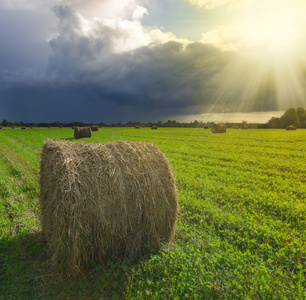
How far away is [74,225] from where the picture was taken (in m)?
4.38

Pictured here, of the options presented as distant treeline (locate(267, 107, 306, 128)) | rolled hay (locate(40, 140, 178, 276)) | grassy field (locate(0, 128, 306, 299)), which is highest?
distant treeline (locate(267, 107, 306, 128))

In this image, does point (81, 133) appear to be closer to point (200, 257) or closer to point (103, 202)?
point (103, 202)

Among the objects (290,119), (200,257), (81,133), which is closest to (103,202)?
(200,257)

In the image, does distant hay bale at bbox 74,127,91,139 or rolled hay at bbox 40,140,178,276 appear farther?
distant hay bale at bbox 74,127,91,139

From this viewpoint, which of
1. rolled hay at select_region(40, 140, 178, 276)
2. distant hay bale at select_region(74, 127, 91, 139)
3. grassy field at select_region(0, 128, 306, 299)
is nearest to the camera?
grassy field at select_region(0, 128, 306, 299)

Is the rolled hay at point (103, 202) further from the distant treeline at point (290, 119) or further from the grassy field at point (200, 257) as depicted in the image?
the distant treeline at point (290, 119)

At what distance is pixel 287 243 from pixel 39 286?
5675 mm

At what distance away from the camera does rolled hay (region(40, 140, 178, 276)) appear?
14.6 ft

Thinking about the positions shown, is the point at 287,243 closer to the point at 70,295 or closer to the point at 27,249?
the point at 70,295

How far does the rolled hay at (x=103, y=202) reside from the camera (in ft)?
14.6

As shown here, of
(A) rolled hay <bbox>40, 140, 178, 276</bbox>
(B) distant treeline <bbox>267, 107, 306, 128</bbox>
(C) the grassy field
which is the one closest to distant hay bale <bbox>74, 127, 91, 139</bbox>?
(C) the grassy field

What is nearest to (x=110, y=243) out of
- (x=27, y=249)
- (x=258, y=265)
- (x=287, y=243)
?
(x=27, y=249)

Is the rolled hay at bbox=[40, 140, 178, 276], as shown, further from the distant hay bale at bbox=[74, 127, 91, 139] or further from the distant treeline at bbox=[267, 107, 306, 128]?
the distant treeline at bbox=[267, 107, 306, 128]

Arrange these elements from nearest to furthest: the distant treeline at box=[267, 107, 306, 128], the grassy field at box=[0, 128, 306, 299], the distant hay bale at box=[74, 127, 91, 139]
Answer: the grassy field at box=[0, 128, 306, 299]
the distant hay bale at box=[74, 127, 91, 139]
the distant treeline at box=[267, 107, 306, 128]
